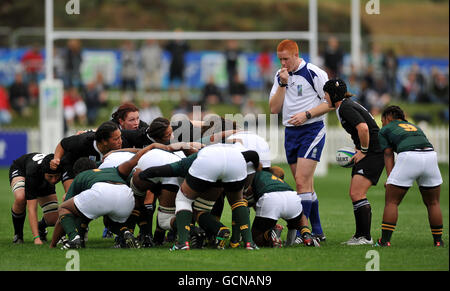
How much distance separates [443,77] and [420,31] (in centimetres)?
1887

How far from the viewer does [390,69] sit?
31188mm

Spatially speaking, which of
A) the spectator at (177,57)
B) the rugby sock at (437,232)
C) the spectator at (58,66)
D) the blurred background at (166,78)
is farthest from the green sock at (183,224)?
the spectator at (58,66)

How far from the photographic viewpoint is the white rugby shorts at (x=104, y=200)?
942cm

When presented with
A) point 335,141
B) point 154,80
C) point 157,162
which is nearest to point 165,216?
point 157,162

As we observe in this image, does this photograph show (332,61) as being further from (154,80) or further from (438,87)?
(438,87)

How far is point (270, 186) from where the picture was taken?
32.7ft

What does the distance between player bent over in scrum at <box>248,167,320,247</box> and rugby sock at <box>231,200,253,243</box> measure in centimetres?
32

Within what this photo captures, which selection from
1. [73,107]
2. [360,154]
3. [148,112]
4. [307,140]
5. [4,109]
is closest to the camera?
[360,154]

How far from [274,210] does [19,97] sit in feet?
70.0

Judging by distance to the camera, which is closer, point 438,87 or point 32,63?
point 32,63

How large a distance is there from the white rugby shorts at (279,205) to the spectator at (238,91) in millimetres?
17783

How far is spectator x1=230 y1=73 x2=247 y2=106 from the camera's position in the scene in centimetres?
2759

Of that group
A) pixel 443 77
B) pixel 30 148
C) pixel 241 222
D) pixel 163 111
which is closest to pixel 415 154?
pixel 241 222

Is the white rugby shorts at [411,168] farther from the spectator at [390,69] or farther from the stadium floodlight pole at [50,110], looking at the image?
the spectator at [390,69]
